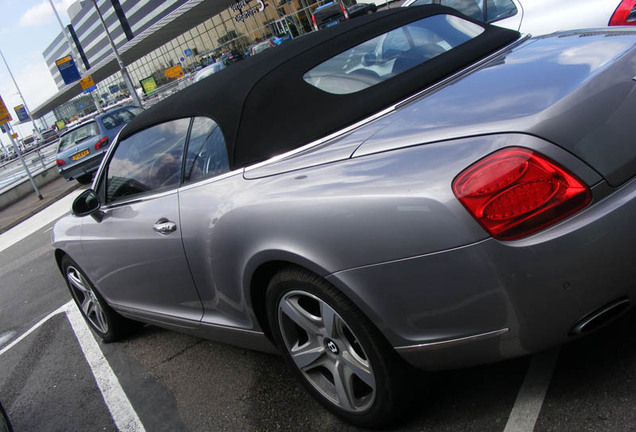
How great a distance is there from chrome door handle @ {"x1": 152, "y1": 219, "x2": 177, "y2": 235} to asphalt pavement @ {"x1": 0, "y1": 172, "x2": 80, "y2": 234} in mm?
13391

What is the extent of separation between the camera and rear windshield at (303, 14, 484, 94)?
8.94 ft

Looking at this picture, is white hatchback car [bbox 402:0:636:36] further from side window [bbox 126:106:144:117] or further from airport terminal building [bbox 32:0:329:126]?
airport terminal building [bbox 32:0:329:126]

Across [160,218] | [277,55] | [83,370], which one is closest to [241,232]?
[160,218]

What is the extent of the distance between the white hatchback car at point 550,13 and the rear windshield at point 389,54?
259cm

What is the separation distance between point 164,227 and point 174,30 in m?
60.1

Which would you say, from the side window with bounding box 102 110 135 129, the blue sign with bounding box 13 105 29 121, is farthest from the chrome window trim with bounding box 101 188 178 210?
the blue sign with bounding box 13 105 29 121

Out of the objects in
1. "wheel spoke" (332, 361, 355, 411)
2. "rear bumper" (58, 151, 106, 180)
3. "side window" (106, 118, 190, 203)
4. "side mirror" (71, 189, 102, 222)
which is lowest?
"wheel spoke" (332, 361, 355, 411)

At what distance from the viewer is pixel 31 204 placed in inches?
707

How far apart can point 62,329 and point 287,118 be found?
356cm

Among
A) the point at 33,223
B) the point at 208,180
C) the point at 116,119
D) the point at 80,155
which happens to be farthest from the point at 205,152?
the point at 116,119

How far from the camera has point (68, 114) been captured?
13662 centimetres

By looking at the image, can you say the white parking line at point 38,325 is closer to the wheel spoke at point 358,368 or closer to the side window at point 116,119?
the wheel spoke at point 358,368

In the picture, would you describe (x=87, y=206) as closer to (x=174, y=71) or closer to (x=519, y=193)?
(x=519, y=193)

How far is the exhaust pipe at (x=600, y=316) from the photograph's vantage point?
179 cm
